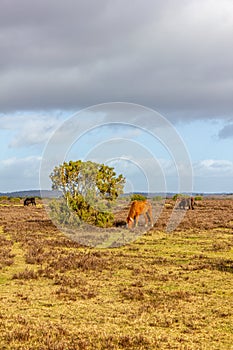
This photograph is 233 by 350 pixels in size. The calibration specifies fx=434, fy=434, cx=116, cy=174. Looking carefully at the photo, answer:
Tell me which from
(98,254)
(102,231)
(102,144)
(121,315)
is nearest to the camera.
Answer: (121,315)

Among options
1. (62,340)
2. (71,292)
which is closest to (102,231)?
(71,292)

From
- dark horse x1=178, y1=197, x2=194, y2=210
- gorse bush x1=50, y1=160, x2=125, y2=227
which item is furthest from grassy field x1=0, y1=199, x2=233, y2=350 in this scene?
dark horse x1=178, y1=197, x2=194, y2=210

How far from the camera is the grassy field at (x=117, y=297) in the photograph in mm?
9789

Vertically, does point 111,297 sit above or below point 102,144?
below

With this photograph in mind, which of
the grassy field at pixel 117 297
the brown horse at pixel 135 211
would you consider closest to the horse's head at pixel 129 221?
the brown horse at pixel 135 211

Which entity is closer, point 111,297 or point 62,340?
point 62,340

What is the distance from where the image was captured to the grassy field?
979 centimetres

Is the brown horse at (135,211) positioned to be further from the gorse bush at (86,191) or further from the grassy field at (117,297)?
the grassy field at (117,297)

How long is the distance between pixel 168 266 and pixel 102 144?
10.5 m

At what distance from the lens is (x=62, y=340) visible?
375 inches

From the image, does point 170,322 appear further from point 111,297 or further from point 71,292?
point 71,292

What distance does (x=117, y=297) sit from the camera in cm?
1377

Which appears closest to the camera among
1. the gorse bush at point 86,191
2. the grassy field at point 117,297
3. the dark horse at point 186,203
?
the grassy field at point 117,297

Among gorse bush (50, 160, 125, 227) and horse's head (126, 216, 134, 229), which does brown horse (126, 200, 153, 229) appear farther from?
gorse bush (50, 160, 125, 227)
